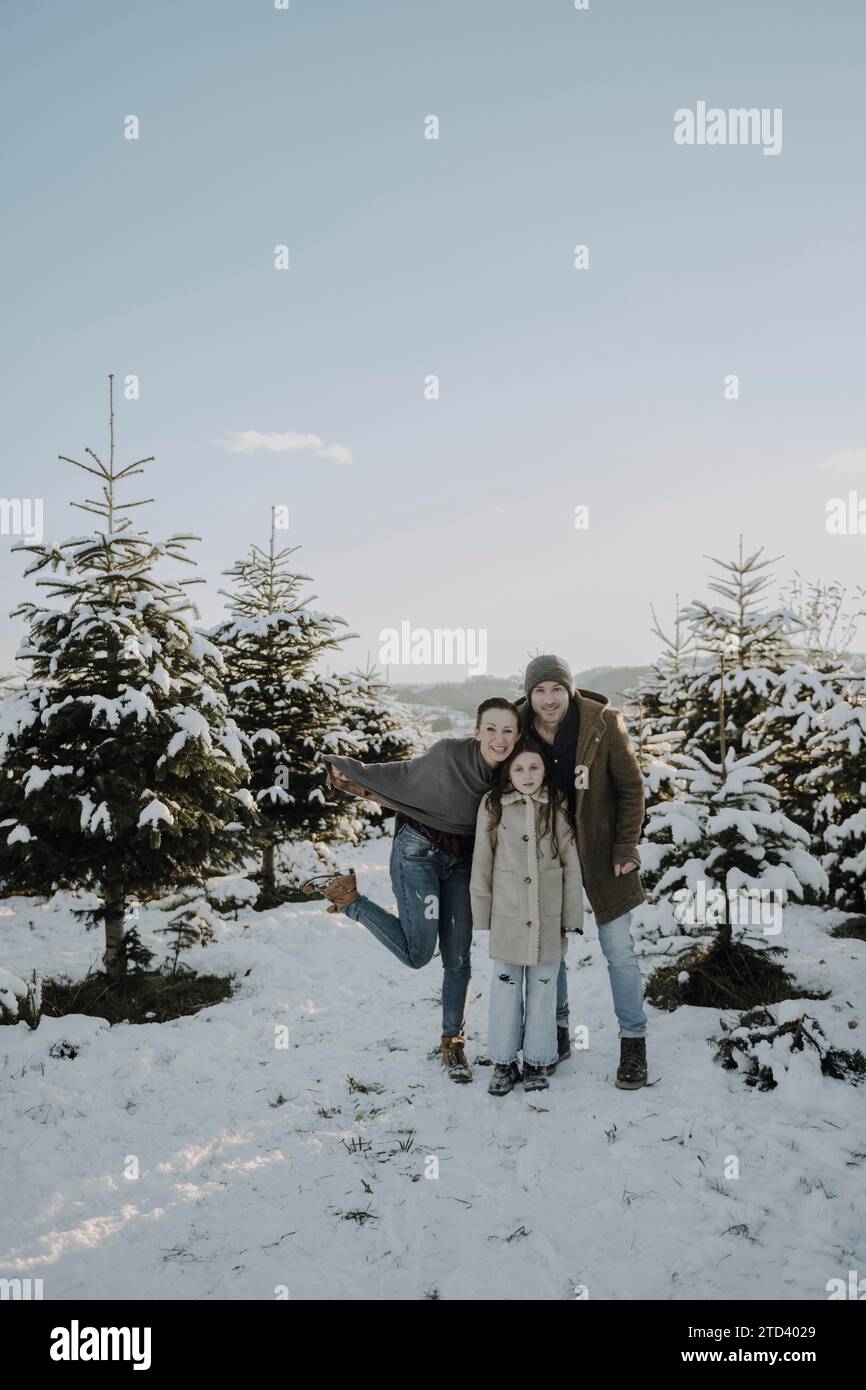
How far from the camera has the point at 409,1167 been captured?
4.02 metres

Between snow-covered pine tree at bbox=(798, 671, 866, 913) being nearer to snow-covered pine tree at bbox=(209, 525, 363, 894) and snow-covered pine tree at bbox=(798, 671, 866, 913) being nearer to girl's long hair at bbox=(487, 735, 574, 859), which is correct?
girl's long hair at bbox=(487, 735, 574, 859)

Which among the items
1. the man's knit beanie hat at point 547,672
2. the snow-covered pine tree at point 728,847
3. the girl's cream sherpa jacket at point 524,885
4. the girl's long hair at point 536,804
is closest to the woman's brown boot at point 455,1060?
the girl's cream sherpa jacket at point 524,885

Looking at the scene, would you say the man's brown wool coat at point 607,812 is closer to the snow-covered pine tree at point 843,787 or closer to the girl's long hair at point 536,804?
the girl's long hair at point 536,804

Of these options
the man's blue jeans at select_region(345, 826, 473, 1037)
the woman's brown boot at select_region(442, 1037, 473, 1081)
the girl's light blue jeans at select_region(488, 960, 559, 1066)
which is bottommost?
the woman's brown boot at select_region(442, 1037, 473, 1081)

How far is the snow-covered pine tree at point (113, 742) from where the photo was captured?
21.5ft

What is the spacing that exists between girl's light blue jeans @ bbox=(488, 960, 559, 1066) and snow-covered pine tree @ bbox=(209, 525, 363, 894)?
626 cm

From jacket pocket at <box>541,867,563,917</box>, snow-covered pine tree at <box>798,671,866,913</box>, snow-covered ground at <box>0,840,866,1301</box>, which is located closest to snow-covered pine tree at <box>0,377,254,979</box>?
snow-covered ground at <box>0,840,866,1301</box>

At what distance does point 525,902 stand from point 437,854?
0.71 meters

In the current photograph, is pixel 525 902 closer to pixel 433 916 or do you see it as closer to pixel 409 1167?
pixel 433 916

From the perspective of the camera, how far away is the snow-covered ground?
10.5 feet

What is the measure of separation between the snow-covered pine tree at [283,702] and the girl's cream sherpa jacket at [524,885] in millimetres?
6108

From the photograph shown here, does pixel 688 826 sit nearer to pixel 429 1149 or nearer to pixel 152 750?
pixel 429 1149

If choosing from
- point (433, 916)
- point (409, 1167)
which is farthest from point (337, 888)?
point (409, 1167)

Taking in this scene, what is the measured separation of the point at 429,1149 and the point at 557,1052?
124cm
